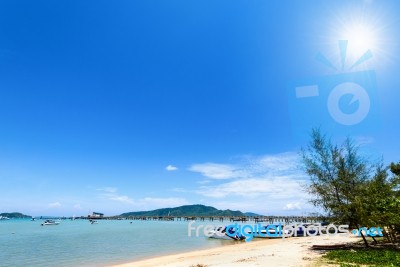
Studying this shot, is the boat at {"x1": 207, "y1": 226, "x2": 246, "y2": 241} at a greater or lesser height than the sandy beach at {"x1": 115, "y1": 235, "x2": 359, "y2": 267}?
greater

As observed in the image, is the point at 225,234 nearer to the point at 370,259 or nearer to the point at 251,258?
the point at 251,258

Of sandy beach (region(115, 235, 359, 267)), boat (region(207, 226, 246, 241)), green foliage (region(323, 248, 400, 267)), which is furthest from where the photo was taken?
A: boat (region(207, 226, 246, 241))

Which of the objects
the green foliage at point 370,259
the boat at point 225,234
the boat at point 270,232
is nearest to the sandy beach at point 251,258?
the green foliage at point 370,259

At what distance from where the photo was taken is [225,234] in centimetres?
4875

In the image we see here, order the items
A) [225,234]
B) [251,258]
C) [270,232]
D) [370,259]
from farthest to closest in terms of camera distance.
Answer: [225,234] → [270,232] → [251,258] → [370,259]

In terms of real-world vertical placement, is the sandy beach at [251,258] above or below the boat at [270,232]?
below

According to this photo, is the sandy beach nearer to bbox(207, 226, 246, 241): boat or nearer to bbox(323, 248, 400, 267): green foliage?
bbox(323, 248, 400, 267): green foliage

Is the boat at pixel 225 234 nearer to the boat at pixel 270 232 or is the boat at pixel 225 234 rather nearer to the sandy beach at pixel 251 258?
the boat at pixel 270 232

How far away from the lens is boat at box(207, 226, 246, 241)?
47625mm

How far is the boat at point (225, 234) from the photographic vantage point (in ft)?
156

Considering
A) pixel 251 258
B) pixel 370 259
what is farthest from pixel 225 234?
pixel 370 259

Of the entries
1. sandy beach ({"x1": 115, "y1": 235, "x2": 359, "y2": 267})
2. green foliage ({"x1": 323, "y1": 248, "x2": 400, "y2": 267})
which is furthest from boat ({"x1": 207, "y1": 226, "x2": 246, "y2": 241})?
green foliage ({"x1": 323, "y1": 248, "x2": 400, "y2": 267})

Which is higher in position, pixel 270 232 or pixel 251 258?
pixel 270 232

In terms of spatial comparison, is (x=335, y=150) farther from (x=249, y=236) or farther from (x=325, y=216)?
(x=249, y=236)
